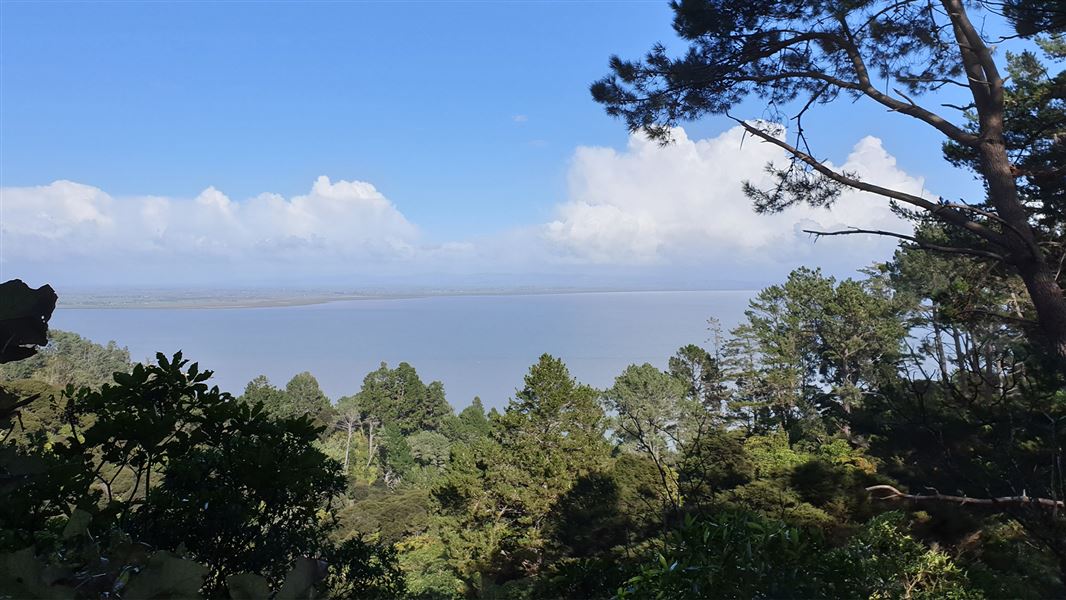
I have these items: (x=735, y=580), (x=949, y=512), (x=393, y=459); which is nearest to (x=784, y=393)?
(x=949, y=512)

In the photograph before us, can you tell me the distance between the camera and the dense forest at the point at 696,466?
4.81 ft

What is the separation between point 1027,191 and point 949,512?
485 centimetres

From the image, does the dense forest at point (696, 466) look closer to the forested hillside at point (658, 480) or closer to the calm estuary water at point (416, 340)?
the forested hillside at point (658, 480)

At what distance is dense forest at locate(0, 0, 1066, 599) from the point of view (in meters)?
1.46

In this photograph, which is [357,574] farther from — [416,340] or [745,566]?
[416,340]

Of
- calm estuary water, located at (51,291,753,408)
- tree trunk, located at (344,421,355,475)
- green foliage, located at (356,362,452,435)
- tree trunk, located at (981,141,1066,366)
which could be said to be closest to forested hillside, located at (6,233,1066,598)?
tree trunk, located at (981,141,1066,366)

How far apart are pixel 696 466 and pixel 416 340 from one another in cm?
9825

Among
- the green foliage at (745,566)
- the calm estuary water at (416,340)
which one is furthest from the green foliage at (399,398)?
the green foliage at (745,566)

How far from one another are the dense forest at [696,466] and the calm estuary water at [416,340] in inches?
485

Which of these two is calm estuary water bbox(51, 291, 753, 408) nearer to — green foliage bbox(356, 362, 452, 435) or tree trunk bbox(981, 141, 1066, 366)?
green foliage bbox(356, 362, 452, 435)

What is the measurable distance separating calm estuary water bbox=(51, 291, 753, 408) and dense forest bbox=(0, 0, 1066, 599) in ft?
40.4

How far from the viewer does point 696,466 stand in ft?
8.24

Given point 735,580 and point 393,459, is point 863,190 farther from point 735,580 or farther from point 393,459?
point 393,459

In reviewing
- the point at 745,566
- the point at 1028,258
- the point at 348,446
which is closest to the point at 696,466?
the point at 745,566
